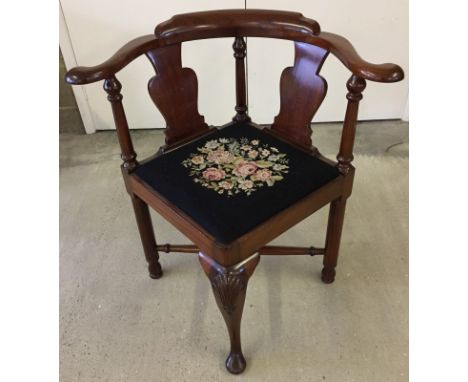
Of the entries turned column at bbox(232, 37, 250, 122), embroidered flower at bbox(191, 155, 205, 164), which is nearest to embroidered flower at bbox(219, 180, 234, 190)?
embroidered flower at bbox(191, 155, 205, 164)

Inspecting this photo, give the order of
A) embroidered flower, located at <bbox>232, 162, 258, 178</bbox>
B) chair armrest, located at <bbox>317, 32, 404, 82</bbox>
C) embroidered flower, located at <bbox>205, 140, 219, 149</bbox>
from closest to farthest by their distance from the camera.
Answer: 1. chair armrest, located at <bbox>317, 32, 404, 82</bbox>
2. embroidered flower, located at <bbox>232, 162, 258, 178</bbox>
3. embroidered flower, located at <bbox>205, 140, 219, 149</bbox>

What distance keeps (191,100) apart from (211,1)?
889mm

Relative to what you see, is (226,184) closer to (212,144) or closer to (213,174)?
(213,174)

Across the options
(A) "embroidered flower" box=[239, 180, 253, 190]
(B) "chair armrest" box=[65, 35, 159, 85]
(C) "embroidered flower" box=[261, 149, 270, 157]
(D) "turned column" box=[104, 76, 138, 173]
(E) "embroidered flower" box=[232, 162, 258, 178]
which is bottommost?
(A) "embroidered flower" box=[239, 180, 253, 190]

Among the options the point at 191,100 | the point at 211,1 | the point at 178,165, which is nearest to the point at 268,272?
the point at 178,165

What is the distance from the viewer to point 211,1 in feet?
6.15

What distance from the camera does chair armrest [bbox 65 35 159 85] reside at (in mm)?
945

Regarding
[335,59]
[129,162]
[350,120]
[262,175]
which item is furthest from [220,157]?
[335,59]

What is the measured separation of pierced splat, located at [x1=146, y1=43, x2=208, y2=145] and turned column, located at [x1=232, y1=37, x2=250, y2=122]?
5.7 inches

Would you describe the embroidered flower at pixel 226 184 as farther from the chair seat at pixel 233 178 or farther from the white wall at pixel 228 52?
the white wall at pixel 228 52

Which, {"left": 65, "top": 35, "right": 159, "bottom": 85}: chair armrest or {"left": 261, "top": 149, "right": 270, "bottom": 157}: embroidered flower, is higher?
{"left": 65, "top": 35, "right": 159, "bottom": 85}: chair armrest

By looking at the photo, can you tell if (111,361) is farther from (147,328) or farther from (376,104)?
(376,104)

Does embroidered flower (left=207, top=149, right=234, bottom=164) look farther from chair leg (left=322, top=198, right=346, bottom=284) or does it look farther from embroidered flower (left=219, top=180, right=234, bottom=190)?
chair leg (left=322, top=198, right=346, bottom=284)

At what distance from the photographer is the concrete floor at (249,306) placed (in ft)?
3.84
